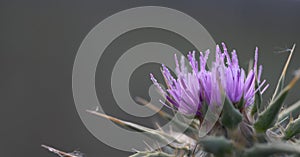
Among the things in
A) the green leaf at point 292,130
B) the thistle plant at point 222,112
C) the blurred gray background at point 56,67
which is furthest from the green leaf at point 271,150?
the blurred gray background at point 56,67

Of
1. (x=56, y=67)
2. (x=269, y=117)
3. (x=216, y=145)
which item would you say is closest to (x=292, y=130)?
(x=269, y=117)

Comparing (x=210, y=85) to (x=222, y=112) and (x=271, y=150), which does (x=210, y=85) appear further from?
(x=271, y=150)

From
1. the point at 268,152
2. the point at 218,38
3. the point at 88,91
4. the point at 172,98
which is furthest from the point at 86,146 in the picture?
the point at 268,152

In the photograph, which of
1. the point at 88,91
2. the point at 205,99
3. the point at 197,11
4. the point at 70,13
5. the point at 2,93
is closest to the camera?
the point at 205,99

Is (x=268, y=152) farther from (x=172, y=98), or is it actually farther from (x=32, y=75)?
(x=32, y=75)

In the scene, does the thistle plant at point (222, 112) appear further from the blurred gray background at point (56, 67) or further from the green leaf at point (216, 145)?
the blurred gray background at point (56, 67)

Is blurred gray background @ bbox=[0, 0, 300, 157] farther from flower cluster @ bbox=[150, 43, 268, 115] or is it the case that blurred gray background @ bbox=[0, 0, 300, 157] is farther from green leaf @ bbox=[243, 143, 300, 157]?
green leaf @ bbox=[243, 143, 300, 157]

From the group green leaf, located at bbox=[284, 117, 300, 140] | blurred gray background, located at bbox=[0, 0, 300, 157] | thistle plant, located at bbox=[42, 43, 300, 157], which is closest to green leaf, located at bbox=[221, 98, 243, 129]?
thistle plant, located at bbox=[42, 43, 300, 157]
